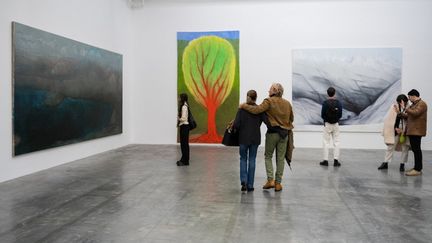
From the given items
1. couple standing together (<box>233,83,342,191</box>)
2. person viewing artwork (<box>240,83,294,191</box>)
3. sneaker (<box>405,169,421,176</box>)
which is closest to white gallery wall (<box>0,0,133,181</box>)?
couple standing together (<box>233,83,342,191</box>)

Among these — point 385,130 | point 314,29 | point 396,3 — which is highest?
point 396,3

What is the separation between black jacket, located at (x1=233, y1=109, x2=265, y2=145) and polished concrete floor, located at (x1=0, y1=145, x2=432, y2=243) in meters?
0.85

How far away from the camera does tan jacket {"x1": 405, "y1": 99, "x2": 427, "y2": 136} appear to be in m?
7.29

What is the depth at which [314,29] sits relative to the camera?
39.4 feet

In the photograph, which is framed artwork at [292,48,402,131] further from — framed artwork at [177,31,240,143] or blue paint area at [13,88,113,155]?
blue paint area at [13,88,113,155]

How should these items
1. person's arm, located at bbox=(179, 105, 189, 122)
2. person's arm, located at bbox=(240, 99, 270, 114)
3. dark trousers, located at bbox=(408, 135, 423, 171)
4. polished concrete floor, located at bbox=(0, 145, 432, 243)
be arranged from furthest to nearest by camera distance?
person's arm, located at bbox=(179, 105, 189, 122)
dark trousers, located at bbox=(408, 135, 423, 171)
person's arm, located at bbox=(240, 99, 270, 114)
polished concrete floor, located at bbox=(0, 145, 432, 243)

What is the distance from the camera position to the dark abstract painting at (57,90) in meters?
7.15

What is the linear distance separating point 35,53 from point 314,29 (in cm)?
817

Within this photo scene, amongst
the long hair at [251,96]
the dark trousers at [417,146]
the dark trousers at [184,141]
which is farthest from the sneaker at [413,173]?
the dark trousers at [184,141]

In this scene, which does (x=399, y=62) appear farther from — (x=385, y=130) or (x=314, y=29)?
(x=385, y=130)

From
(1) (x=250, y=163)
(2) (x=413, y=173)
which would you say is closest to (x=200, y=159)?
(1) (x=250, y=163)

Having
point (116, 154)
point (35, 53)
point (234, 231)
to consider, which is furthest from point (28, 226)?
point (116, 154)

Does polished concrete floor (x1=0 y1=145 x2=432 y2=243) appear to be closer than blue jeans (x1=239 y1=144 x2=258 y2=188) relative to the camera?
Yes

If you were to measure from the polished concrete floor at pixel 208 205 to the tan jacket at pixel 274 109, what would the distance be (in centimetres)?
114
